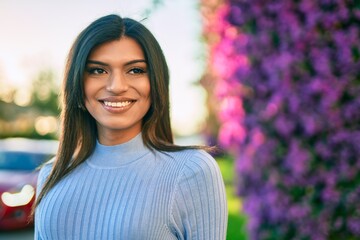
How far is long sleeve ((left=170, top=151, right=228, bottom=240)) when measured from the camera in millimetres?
2016

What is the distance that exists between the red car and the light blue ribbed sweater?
16.6ft

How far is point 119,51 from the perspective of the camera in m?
2.12

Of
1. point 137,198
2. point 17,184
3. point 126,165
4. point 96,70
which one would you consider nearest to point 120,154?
point 126,165

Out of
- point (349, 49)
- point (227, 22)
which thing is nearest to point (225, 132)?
point (227, 22)

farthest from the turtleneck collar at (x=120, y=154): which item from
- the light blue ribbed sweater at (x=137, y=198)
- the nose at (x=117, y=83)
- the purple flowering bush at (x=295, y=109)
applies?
the purple flowering bush at (x=295, y=109)

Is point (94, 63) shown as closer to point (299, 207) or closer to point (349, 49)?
point (349, 49)

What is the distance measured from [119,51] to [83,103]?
0.26 metres

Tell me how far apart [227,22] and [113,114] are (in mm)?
2969

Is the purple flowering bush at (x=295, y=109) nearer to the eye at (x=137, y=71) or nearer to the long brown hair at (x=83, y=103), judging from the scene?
the long brown hair at (x=83, y=103)

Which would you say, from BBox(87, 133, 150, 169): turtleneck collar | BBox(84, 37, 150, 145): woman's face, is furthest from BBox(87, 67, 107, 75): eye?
BBox(87, 133, 150, 169): turtleneck collar

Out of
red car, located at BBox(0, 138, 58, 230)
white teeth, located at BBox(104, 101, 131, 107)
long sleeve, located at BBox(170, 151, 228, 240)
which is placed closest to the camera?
long sleeve, located at BBox(170, 151, 228, 240)

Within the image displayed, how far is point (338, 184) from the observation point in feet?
14.0

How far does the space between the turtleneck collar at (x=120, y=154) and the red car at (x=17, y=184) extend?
503 centimetres

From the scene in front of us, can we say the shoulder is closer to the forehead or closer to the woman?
the woman
